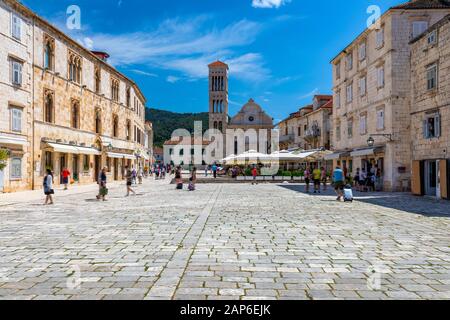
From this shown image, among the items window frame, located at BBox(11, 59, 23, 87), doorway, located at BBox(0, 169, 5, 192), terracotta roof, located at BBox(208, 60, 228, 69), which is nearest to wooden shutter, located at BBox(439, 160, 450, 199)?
doorway, located at BBox(0, 169, 5, 192)

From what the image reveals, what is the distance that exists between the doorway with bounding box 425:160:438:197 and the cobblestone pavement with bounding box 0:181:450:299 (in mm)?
9315

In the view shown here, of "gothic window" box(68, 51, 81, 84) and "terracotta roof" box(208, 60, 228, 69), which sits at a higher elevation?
"terracotta roof" box(208, 60, 228, 69)

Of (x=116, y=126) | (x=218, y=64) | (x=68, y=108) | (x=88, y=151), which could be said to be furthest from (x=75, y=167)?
(x=218, y=64)

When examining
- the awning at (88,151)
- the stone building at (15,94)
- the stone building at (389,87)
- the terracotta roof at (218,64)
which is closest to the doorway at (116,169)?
the awning at (88,151)

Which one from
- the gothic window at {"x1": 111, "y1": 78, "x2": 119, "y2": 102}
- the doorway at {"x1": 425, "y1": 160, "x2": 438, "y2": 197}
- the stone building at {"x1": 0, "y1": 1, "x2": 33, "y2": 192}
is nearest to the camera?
the doorway at {"x1": 425, "y1": 160, "x2": 438, "y2": 197}

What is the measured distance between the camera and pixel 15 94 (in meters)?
23.1

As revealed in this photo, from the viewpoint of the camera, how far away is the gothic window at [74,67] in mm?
30125

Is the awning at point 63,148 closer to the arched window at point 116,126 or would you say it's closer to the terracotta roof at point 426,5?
the arched window at point 116,126

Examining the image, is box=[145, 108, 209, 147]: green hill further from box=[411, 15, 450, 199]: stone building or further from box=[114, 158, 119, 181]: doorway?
box=[411, 15, 450, 199]: stone building

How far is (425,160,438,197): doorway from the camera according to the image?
1961 centimetres

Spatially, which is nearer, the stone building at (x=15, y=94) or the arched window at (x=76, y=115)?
the stone building at (x=15, y=94)

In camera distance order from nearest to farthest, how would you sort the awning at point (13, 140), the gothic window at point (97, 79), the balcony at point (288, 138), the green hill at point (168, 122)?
the awning at point (13, 140) < the gothic window at point (97, 79) < the balcony at point (288, 138) < the green hill at point (168, 122)
